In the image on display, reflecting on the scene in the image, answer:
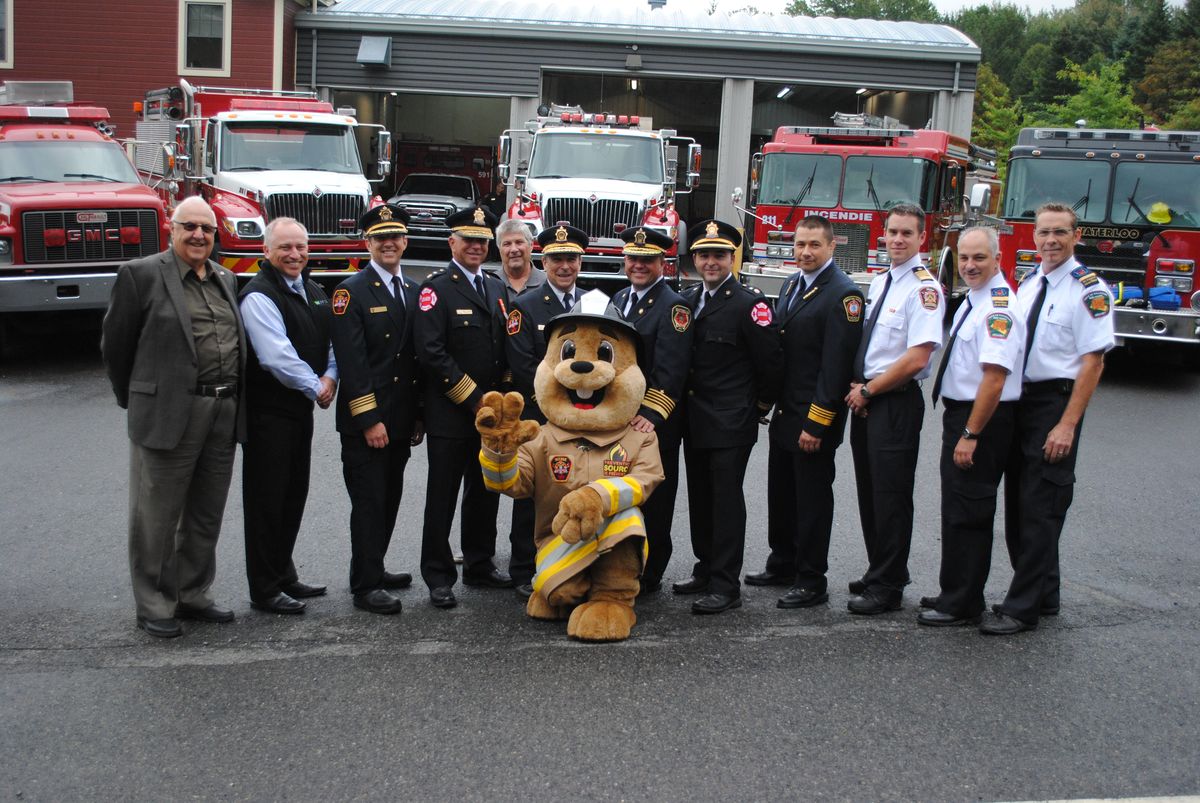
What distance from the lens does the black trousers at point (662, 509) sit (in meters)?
5.91

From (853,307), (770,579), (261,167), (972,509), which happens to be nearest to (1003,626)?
(972,509)

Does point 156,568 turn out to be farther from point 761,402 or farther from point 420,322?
point 761,402

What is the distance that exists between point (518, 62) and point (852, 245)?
12031 millimetres

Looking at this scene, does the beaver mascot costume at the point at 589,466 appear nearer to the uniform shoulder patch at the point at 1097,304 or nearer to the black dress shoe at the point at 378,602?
the black dress shoe at the point at 378,602

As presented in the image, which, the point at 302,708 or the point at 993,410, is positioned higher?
the point at 993,410

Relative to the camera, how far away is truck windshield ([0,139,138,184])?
13.4 m

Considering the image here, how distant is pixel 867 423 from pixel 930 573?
1227mm

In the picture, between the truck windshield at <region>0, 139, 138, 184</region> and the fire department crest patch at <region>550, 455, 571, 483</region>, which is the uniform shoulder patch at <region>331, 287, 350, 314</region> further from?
the truck windshield at <region>0, 139, 138, 184</region>

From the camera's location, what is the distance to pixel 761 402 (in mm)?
6047

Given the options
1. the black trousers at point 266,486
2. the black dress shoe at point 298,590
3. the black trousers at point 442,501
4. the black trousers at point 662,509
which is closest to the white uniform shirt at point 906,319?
the black trousers at point 662,509

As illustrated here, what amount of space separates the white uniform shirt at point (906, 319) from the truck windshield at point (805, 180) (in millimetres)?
11126

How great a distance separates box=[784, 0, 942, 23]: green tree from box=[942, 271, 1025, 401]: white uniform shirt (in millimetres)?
82732

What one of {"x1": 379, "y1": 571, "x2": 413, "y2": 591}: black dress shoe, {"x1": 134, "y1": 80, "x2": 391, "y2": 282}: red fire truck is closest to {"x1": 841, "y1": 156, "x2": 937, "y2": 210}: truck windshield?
{"x1": 134, "y1": 80, "x2": 391, "y2": 282}: red fire truck

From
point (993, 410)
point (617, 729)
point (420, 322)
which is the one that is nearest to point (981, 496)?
point (993, 410)
